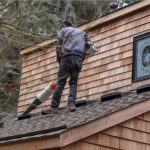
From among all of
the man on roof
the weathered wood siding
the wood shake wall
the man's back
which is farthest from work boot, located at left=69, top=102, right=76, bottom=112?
the weathered wood siding

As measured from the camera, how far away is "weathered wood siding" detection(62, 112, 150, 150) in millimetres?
7082

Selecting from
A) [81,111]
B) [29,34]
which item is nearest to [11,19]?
[29,34]

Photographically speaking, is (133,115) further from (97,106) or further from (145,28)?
(145,28)

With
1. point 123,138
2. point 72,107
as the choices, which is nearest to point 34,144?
point 123,138

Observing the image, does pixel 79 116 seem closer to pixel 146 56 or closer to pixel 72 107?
pixel 72 107

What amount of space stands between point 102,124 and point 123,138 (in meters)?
0.61

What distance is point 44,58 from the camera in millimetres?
12570

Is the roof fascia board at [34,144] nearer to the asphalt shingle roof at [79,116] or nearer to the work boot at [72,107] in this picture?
the asphalt shingle roof at [79,116]

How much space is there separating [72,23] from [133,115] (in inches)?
109

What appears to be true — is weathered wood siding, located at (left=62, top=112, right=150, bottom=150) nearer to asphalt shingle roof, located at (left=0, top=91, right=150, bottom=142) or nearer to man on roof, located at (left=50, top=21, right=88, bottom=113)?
asphalt shingle roof, located at (left=0, top=91, right=150, bottom=142)

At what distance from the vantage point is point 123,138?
24.7 feet

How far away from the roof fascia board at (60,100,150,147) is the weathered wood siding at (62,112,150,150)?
0.47 ft

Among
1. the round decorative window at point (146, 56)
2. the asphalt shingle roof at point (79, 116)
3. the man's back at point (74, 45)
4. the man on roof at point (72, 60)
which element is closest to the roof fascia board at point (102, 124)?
the asphalt shingle roof at point (79, 116)

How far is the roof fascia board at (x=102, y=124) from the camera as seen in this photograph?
662cm
